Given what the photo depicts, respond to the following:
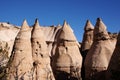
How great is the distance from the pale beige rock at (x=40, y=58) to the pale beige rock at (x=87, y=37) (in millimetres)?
5406

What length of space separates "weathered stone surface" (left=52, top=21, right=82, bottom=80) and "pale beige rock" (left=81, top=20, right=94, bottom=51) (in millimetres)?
1923

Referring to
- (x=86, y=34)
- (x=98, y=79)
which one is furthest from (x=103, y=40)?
(x=86, y=34)

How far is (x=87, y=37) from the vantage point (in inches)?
800

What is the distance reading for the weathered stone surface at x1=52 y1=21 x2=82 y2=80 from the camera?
666 inches

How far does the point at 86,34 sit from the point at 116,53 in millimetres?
7648

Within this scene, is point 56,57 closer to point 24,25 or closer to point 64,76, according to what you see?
point 64,76

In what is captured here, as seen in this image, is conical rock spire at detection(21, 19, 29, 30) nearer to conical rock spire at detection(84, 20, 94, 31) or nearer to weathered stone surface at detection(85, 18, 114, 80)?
weathered stone surface at detection(85, 18, 114, 80)

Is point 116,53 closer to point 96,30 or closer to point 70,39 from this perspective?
point 96,30

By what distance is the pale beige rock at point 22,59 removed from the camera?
13.2 meters

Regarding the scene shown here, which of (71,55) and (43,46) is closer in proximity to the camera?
(43,46)

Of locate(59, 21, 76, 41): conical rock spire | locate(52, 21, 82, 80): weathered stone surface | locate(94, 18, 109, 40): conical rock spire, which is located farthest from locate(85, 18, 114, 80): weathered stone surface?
locate(59, 21, 76, 41): conical rock spire

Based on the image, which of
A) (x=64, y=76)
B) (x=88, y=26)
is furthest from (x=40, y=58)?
(x=88, y=26)

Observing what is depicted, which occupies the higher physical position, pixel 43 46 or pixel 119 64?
pixel 43 46

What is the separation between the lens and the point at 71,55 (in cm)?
1755
